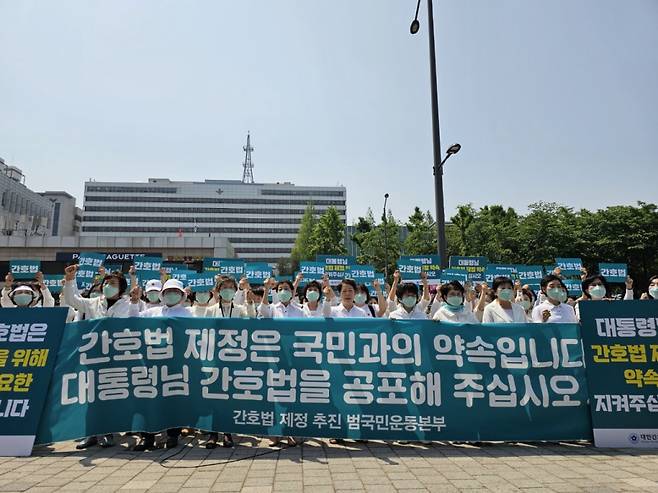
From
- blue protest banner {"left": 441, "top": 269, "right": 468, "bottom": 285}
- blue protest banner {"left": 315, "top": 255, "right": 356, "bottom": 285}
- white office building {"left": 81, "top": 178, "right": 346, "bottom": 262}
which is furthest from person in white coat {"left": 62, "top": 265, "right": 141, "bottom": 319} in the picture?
white office building {"left": 81, "top": 178, "right": 346, "bottom": 262}

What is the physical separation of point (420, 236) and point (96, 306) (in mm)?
35322

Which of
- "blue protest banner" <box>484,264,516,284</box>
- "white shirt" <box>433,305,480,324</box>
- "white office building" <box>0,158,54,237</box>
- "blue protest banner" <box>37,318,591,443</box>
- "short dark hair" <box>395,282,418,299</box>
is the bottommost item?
"blue protest banner" <box>37,318,591,443</box>

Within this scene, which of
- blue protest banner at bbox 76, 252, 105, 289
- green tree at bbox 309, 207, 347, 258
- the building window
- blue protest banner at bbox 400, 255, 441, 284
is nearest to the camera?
blue protest banner at bbox 400, 255, 441, 284

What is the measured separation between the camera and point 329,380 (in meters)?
4.90

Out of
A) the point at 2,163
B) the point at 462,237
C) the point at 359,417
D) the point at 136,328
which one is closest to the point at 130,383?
the point at 136,328

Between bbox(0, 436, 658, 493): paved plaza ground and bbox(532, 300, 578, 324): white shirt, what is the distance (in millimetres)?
1547

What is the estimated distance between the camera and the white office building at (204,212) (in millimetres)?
91938

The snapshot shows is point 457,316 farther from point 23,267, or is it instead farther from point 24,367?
point 23,267

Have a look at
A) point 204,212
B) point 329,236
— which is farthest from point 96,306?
point 204,212

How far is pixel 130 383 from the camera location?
4.83 meters

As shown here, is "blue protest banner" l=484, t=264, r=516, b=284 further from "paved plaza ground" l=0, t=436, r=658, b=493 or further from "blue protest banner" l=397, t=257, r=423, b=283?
"paved plaza ground" l=0, t=436, r=658, b=493

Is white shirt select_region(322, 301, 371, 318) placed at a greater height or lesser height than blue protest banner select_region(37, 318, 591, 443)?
greater

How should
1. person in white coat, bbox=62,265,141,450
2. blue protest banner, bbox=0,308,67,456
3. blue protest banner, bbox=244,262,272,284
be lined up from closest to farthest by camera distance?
blue protest banner, bbox=0,308,67,456 < person in white coat, bbox=62,265,141,450 < blue protest banner, bbox=244,262,272,284

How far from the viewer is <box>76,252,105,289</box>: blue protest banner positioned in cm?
1288
